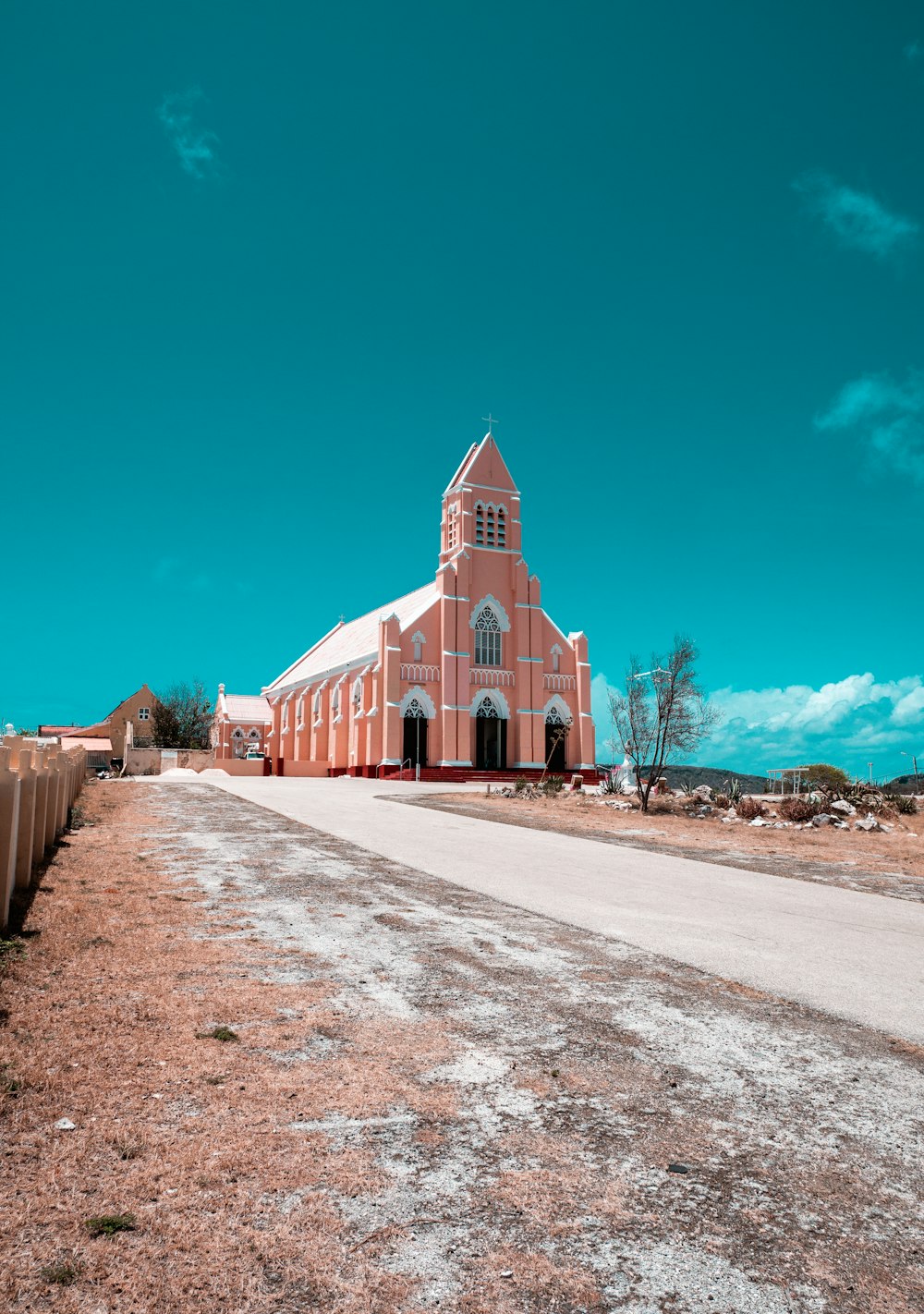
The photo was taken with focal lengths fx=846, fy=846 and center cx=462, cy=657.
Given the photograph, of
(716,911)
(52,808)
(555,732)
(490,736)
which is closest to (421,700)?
(490,736)

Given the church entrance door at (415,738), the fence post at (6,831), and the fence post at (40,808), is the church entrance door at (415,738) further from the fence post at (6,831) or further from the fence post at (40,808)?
the fence post at (6,831)

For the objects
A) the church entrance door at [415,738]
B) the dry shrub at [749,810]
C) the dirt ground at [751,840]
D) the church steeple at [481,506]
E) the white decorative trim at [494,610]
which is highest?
the church steeple at [481,506]

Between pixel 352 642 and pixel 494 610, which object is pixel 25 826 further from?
pixel 352 642

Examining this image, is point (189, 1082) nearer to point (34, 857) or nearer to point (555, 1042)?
point (555, 1042)

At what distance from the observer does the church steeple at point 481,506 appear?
52.9m

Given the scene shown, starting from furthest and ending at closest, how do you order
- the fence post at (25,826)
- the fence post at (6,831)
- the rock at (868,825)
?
the rock at (868,825)
the fence post at (25,826)
the fence post at (6,831)

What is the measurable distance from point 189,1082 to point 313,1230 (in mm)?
1350

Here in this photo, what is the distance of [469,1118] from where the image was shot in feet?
12.0

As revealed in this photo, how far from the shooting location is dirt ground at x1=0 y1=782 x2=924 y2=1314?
8.57 ft

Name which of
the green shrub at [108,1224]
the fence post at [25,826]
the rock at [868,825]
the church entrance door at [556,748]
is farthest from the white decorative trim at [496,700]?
the green shrub at [108,1224]

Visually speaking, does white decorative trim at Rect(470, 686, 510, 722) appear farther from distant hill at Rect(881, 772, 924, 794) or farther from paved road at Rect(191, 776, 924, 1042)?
paved road at Rect(191, 776, 924, 1042)

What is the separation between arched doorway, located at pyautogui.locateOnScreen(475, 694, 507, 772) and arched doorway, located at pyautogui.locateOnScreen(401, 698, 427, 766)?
3639mm

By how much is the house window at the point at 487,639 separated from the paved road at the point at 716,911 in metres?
36.0

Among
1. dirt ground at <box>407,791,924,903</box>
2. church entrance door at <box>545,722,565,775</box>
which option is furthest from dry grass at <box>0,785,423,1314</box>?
church entrance door at <box>545,722,565,775</box>
